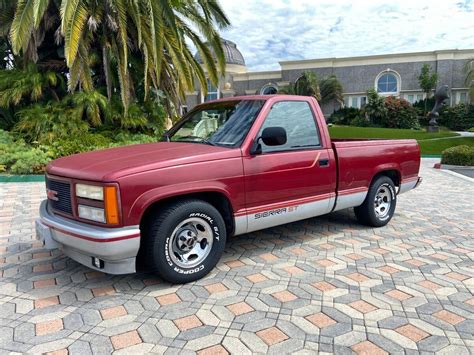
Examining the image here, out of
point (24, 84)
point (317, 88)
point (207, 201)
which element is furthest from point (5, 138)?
point (317, 88)

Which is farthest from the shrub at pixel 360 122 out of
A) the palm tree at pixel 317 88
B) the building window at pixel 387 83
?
the building window at pixel 387 83

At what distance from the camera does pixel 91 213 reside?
10.9ft

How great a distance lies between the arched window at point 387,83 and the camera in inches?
1805

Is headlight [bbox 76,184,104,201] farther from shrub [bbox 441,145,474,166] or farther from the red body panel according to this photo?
shrub [bbox 441,145,474,166]

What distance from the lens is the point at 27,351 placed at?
2.67 meters

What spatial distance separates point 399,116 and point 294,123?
1509 inches

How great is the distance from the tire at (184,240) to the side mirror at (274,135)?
37.2 inches

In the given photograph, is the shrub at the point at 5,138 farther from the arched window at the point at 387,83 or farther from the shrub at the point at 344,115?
the arched window at the point at 387,83

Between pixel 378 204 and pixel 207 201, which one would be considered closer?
pixel 207 201

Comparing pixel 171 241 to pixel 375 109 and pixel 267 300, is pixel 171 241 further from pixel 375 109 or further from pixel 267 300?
pixel 375 109

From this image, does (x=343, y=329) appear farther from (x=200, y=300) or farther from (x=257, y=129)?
(x=257, y=129)

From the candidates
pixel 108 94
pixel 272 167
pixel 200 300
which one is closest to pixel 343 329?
pixel 200 300

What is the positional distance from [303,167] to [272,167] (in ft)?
1.59

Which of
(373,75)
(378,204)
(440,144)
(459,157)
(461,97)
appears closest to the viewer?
(378,204)
